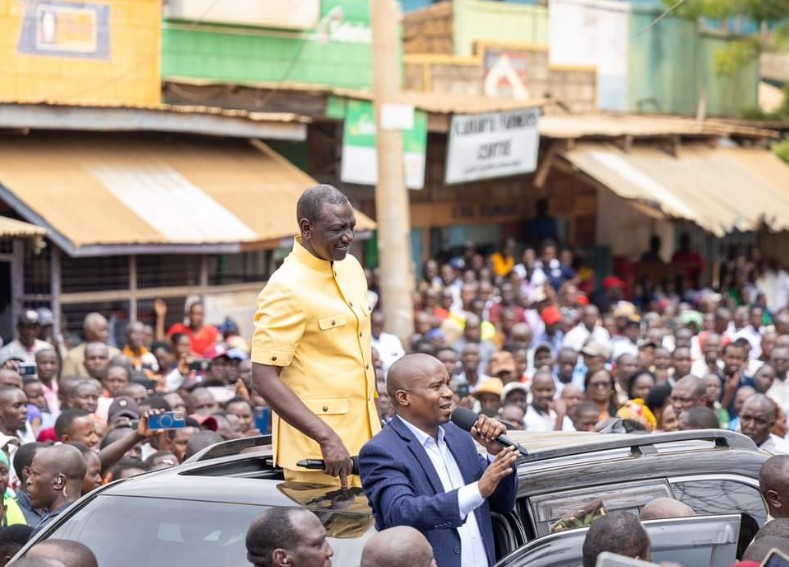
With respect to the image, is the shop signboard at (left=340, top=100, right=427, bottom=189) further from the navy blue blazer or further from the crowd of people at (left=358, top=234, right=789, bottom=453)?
the navy blue blazer

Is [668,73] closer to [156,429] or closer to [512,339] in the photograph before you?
[512,339]

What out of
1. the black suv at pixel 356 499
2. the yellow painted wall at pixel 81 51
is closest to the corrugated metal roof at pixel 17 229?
the yellow painted wall at pixel 81 51

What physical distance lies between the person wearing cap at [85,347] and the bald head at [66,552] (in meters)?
7.09

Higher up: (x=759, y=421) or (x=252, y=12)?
(x=252, y=12)

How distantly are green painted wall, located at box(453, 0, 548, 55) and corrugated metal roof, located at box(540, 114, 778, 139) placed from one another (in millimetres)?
1405

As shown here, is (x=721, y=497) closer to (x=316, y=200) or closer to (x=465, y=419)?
(x=465, y=419)

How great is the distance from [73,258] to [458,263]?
230 inches

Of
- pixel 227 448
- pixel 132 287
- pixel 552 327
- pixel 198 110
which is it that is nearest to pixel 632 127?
pixel 552 327

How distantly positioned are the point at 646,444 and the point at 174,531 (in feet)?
5.43

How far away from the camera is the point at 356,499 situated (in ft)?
16.6

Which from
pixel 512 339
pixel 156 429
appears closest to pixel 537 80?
pixel 512 339

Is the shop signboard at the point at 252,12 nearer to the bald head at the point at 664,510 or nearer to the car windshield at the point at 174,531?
the car windshield at the point at 174,531

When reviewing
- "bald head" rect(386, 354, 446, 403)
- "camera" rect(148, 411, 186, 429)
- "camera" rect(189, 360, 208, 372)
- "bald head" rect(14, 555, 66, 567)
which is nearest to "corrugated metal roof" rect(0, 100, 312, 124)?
"camera" rect(189, 360, 208, 372)

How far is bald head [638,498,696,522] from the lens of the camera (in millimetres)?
4750
